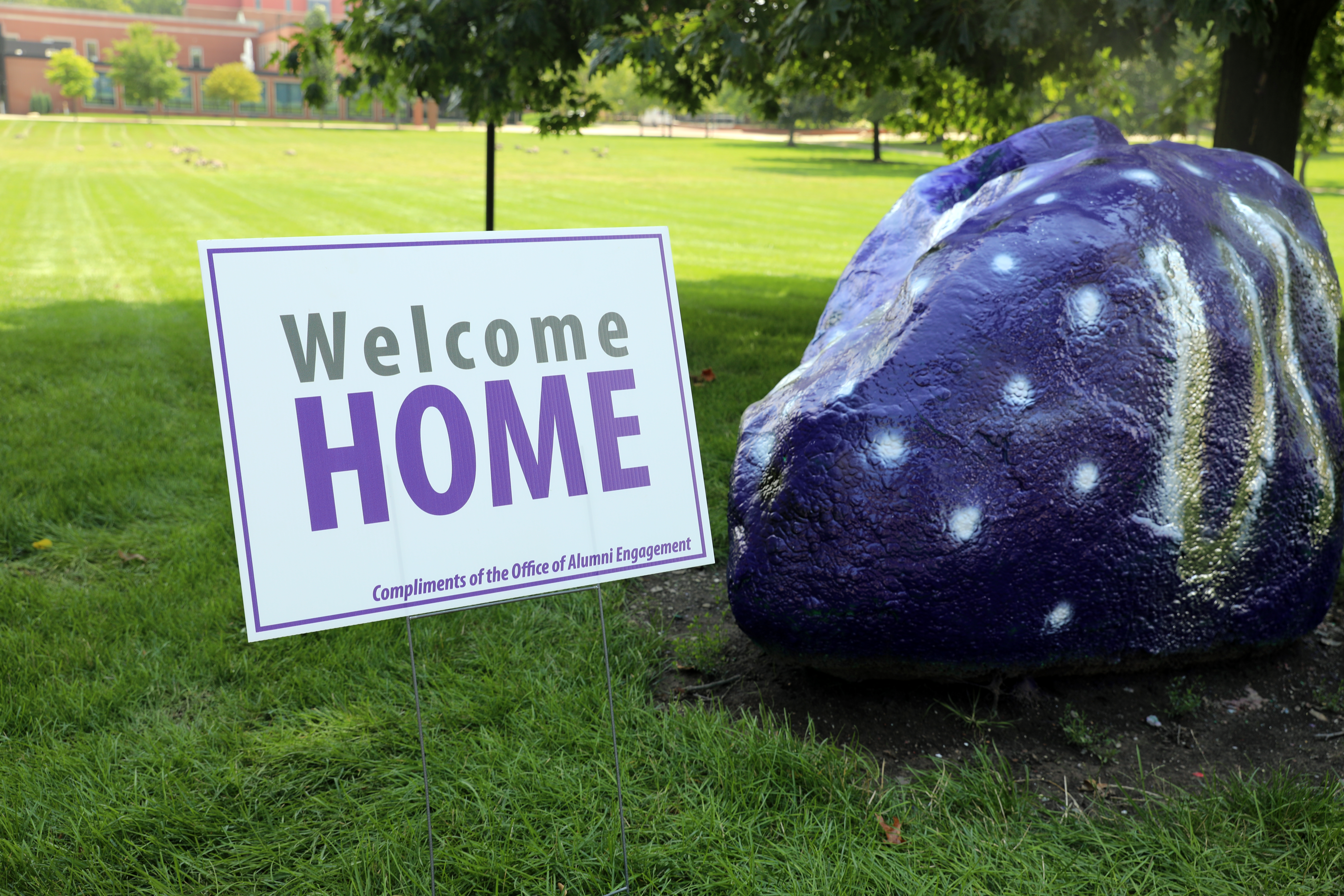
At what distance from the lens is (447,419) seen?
223 centimetres

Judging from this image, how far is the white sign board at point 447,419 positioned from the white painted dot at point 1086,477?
1.11m

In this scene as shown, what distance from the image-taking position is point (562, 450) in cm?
234

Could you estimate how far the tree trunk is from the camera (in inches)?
264

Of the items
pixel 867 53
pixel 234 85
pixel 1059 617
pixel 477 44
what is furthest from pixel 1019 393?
pixel 234 85

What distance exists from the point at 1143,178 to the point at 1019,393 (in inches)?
36.0

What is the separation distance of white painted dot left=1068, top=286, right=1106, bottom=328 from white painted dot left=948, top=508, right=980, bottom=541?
0.66m

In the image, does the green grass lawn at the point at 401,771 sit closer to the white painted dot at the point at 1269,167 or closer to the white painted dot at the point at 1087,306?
the white painted dot at the point at 1087,306

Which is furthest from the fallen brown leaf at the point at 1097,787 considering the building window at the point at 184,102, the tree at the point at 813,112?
the building window at the point at 184,102

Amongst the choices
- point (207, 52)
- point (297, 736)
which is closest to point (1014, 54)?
point (297, 736)

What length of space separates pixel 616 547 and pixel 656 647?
1.29m

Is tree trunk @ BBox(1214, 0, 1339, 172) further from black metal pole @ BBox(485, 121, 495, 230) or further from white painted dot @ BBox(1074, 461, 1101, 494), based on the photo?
black metal pole @ BBox(485, 121, 495, 230)

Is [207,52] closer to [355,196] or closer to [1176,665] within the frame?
[355,196]

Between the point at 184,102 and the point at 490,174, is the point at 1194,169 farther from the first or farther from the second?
the point at 184,102

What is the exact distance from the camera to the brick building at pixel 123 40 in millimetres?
80562
